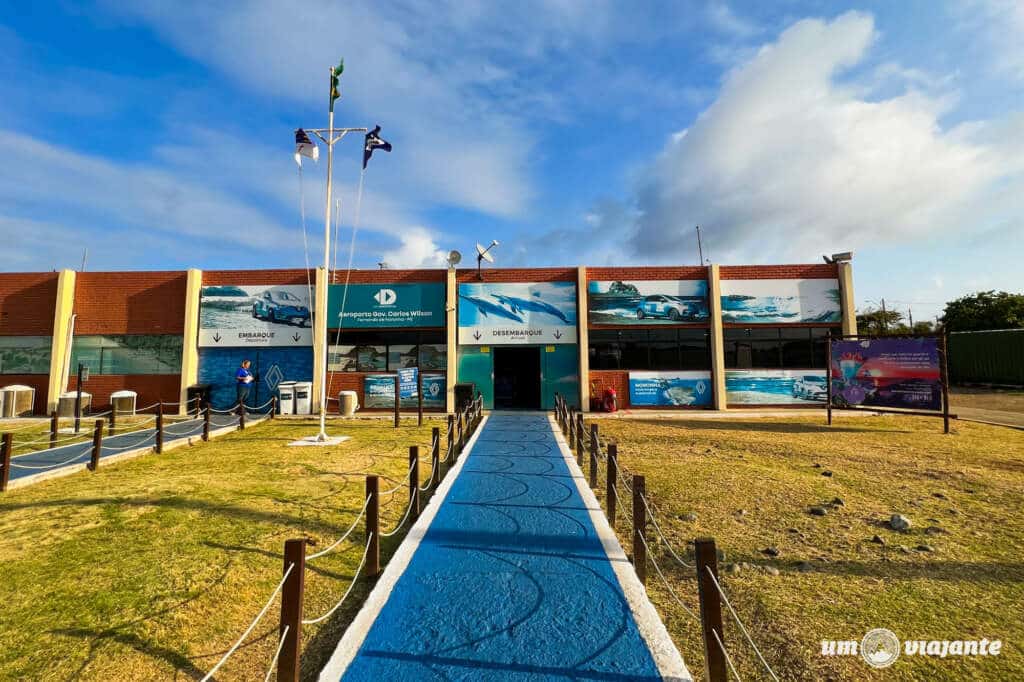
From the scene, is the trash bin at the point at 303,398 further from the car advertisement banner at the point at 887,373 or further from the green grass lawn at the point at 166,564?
the car advertisement banner at the point at 887,373

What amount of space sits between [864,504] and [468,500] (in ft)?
19.9

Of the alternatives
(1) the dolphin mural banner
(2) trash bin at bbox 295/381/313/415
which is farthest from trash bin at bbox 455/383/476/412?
(2) trash bin at bbox 295/381/313/415

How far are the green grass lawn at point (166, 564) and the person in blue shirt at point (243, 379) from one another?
948 cm

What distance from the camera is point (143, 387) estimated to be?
18.8 meters

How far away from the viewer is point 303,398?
59.5ft

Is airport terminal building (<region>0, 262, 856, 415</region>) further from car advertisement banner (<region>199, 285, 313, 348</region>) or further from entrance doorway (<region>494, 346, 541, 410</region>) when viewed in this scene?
entrance doorway (<region>494, 346, 541, 410</region>)

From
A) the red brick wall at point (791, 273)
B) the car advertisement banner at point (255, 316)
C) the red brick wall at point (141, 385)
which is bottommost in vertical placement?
the red brick wall at point (141, 385)

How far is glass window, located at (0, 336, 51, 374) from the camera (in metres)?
18.7

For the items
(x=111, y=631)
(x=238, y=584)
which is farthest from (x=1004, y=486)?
(x=111, y=631)

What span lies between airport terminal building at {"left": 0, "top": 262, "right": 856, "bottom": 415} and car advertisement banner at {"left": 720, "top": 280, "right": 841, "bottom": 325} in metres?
0.06

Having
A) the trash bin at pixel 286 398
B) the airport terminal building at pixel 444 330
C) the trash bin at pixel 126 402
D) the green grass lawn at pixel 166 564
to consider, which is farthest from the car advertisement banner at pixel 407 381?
the trash bin at pixel 126 402

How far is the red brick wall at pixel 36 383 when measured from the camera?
18.5 m

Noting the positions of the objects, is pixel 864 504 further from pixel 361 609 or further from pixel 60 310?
pixel 60 310

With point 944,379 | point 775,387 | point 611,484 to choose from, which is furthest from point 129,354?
point 944,379
